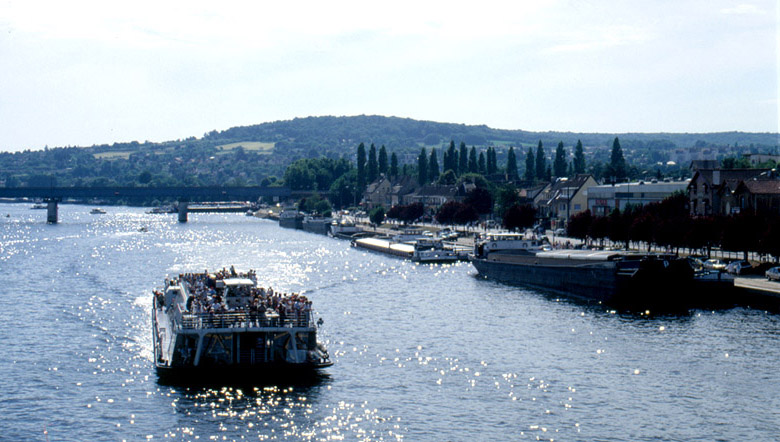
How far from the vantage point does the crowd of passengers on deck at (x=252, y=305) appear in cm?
5431

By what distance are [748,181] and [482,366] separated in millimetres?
77913

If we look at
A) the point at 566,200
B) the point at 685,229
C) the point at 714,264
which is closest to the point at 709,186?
the point at 685,229

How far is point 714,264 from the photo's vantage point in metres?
99.1

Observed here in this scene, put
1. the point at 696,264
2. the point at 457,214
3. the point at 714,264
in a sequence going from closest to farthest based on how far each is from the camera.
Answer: the point at 696,264
the point at 714,264
the point at 457,214

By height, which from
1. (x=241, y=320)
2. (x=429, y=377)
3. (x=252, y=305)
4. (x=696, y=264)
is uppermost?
(x=696, y=264)

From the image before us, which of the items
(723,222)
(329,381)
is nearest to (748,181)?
(723,222)

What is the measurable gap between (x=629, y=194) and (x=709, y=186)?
3020 cm

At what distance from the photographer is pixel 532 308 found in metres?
84.6

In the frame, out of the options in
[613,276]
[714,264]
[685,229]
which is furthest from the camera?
[685,229]

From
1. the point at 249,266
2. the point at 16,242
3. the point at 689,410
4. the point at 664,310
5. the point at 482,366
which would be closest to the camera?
the point at 689,410

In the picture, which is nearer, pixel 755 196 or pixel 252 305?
pixel 252 305

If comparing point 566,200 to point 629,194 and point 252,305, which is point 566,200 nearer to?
point 629,194

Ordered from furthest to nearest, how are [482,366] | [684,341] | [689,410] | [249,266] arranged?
[249,266]
[684,341]
[482,366]
[689,410]

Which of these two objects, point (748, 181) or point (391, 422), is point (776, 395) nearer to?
point (391, 422)
